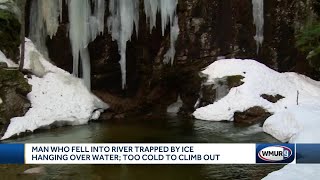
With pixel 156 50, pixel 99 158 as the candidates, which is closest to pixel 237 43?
pixel 156 50

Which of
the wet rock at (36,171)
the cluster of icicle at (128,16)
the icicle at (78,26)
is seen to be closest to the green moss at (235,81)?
the cluster of icicle at (128,16)

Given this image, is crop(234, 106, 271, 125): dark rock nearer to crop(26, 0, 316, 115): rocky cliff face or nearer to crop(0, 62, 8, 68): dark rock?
crop(26, 0, 316, 115): rocky cliff face

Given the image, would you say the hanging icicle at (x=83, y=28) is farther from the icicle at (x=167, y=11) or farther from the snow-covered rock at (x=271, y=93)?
the snow-covered rock at (x=271, y=93)

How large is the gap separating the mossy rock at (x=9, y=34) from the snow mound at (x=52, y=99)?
2.45 feet

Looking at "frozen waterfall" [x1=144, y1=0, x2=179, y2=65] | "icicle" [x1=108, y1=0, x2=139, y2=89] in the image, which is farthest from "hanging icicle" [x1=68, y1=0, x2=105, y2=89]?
"frozen waterfall" [x1=144, y1=0, x2=179, y2=65]

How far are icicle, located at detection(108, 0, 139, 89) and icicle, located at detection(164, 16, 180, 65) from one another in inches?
96.0

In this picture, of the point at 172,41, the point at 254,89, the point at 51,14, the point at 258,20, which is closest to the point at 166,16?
the point at 172,41

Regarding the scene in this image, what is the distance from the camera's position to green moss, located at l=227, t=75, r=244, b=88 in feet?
75.0

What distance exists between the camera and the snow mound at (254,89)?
21.2m

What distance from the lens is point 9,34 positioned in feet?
74.5

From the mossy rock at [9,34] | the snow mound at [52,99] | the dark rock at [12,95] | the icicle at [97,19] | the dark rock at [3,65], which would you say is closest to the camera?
the dark rock at [12,95]

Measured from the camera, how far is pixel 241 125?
1964 centimetres

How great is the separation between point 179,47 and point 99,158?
18.9 metres

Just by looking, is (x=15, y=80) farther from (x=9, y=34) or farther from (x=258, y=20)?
(x=258, y=20)
